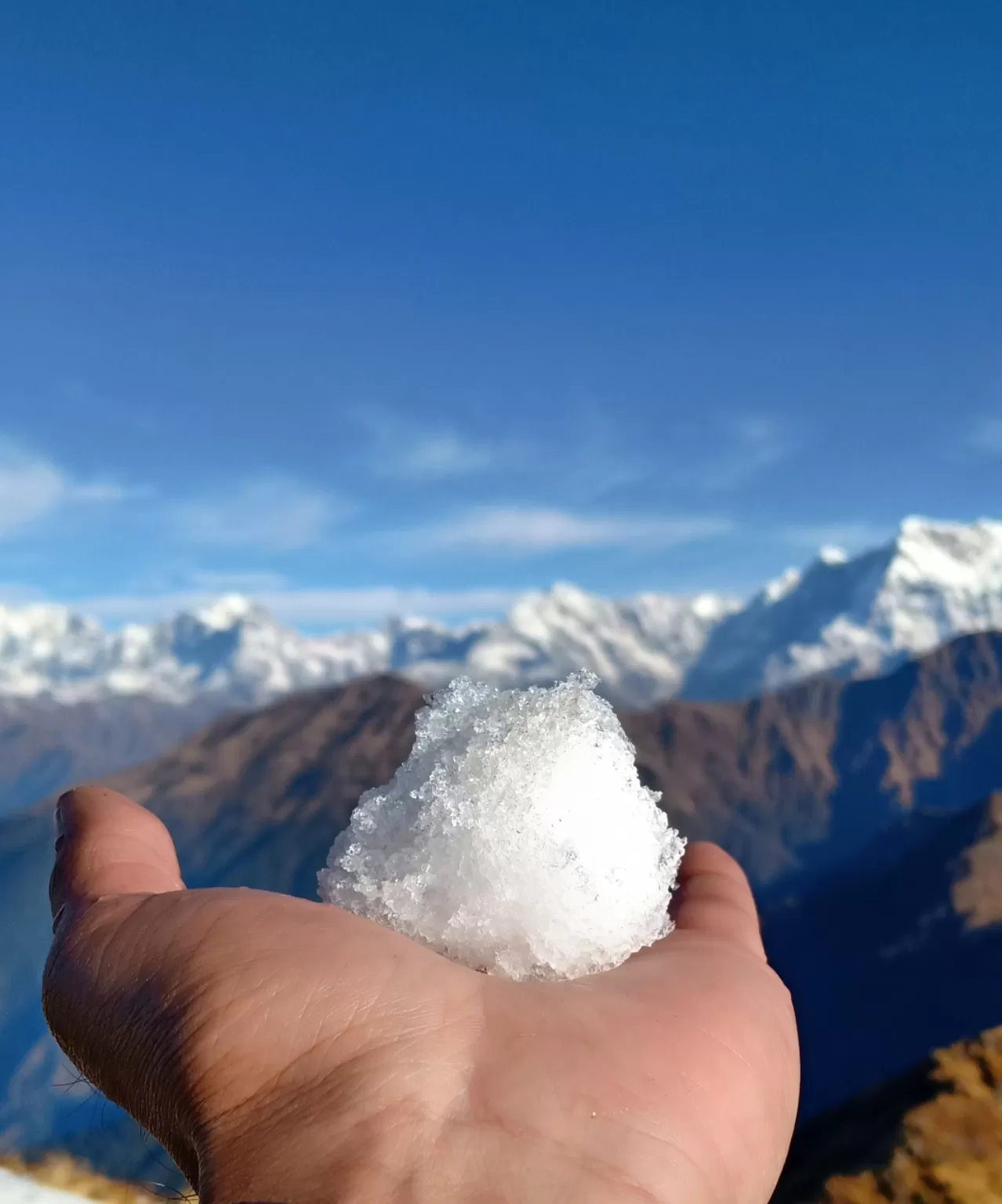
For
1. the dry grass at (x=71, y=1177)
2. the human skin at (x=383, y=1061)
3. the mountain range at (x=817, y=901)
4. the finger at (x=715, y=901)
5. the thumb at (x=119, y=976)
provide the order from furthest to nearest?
the mountain range at (x=817, y=901) < the dry grass at (x=71, y=1177) < the finger at (x=715, y=901) < the thumb at (x=119, y=976) < the human skin at (x=383, y=1061)

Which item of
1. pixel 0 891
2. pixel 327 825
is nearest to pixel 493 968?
pixel 327 825

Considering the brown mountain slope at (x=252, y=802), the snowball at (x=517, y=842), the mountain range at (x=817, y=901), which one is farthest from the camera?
the brown mountain slope at (x=252, y=802)

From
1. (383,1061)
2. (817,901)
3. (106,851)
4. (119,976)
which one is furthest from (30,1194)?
(817,901)

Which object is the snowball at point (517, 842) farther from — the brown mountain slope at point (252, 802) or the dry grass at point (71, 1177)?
the brown mountain slope at point (252, 802)

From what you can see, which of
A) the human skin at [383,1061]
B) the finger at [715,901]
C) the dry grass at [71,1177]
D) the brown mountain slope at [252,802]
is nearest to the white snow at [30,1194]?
the dry grass at [71,1177]

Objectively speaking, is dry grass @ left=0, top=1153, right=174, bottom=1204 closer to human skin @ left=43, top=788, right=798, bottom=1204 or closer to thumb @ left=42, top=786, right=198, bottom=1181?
thumb @ left=42, top=786, right=198, bottom=1181

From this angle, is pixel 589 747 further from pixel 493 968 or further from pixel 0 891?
pixel 0 891

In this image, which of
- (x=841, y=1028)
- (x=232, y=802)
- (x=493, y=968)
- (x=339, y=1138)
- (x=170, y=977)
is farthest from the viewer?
(x=232, y=802)
